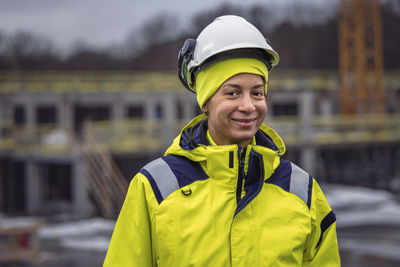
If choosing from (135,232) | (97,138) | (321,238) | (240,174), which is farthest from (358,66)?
(135,232)

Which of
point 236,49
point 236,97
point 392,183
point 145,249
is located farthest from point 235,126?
point 392,183

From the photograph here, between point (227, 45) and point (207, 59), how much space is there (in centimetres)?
11

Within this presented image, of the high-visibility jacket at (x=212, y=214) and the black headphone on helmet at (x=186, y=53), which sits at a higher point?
the black headphone on helmet at (x=186, y=53)

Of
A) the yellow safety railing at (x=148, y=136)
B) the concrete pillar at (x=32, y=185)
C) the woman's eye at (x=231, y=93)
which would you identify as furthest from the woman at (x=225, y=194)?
the concrete pillar at (x=32, y=185)

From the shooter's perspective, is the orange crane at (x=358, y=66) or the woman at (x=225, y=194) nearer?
the woman at (x=225, y=194)

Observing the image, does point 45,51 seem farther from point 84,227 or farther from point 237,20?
point 237,20

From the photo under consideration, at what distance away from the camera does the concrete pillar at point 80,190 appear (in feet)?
71.6

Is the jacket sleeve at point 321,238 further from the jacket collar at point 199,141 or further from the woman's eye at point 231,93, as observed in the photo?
the woman's eye at point 231,93

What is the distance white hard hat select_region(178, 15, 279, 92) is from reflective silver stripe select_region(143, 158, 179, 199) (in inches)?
16.7

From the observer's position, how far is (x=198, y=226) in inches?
84.5

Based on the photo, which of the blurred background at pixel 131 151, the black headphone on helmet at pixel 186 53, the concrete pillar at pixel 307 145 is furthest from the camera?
the concrete pillar at pixel 307 145

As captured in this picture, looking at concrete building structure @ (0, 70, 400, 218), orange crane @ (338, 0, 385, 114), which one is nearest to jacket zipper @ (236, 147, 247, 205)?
concrete building structure @ (0, 70, 400, 218)

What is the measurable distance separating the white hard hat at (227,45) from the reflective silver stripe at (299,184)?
0.48 metres

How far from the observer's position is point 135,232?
7.12ft
